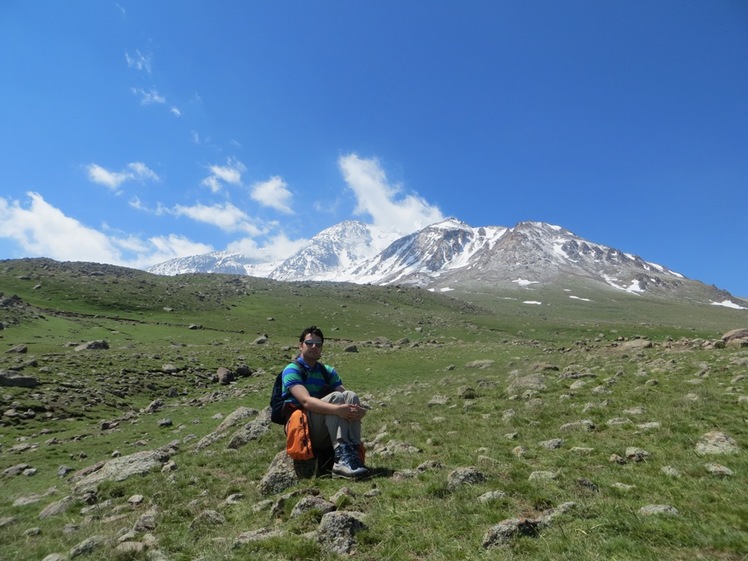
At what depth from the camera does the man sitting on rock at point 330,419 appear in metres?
9.23

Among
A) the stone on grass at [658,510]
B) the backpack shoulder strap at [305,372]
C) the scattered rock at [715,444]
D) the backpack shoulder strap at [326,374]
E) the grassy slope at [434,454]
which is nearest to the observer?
the grassy slope at [434,454]

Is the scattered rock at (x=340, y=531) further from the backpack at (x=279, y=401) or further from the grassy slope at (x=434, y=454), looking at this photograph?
the backpack at (x=279, y=401)

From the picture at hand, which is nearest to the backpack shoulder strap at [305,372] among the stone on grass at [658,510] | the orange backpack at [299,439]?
the orange backpack at [299,439]

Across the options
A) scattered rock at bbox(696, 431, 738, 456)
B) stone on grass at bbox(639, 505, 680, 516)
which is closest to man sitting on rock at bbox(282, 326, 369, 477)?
stone on grass at bbox(639, 505, 680, 516)

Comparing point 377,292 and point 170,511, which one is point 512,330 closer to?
point 377,292

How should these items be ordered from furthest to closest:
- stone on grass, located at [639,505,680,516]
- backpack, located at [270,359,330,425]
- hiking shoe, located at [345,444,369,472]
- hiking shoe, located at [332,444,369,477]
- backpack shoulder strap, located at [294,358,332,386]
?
backpack shoulder strap, located at [294,358,332,386] < backpack, located at [270,359,330,425] < hiking shoe, located at [345,444,369,472] < hiking shoe, located at [332,444,369,477] < stone on grass, located at [639,505,680,516]

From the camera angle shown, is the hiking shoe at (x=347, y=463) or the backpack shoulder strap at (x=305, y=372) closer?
the hiking shoe at (x=347, y=463)

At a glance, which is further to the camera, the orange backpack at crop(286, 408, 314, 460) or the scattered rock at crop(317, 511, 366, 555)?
→ the orange backpack at crop(286, 408, 314, 460)

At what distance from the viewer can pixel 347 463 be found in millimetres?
9297

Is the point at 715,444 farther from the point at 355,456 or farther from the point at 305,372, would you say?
the point at 305,372

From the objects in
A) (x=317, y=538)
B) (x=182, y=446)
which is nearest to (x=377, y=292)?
(x=182, y=446)

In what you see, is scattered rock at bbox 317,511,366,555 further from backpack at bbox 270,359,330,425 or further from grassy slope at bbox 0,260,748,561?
backpack at bbox 270,359,330,425

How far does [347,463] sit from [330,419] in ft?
3.35

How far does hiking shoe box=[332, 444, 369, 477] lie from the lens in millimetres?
9164
